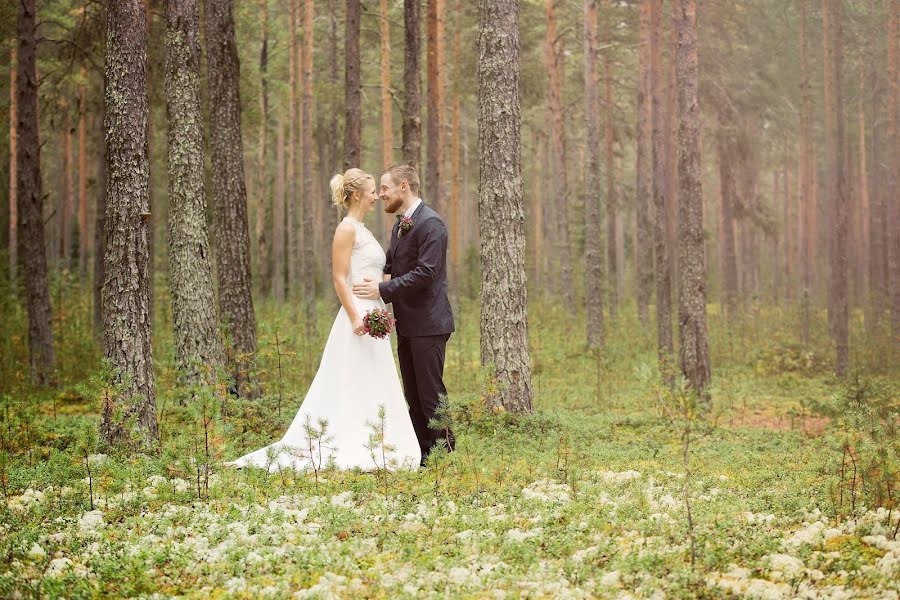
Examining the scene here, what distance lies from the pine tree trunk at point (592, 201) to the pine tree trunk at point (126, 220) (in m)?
13.7

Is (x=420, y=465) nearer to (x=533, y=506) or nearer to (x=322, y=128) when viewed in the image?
(x=533, y=506)

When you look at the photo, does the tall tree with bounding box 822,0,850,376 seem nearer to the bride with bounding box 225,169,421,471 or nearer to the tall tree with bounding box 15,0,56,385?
the bride with bounding box 225,169,421,471

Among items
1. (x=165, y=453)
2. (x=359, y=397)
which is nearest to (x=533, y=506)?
(x=359, y=397)

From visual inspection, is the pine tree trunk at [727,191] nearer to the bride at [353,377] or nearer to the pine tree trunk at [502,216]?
the pine tree trunk at [502,216]

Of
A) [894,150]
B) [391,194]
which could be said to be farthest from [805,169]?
[391,194]

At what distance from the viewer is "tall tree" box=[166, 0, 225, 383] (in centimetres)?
1031

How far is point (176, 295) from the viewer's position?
34.5 ft

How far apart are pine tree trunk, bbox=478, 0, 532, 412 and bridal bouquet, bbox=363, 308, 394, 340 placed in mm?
2169

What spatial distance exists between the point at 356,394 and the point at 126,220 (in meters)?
2.76

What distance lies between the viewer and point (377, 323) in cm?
777

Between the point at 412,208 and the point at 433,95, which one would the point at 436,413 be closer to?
the point at 412,208

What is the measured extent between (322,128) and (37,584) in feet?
98.6

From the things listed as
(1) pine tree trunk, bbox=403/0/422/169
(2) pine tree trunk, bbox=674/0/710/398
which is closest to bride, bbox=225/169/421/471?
(2) pine tree trunk, bbox=674/0/710/398

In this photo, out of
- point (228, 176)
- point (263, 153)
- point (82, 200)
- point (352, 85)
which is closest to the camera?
point (228, 176)
